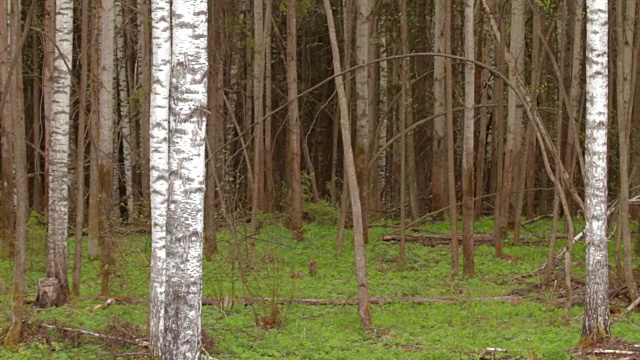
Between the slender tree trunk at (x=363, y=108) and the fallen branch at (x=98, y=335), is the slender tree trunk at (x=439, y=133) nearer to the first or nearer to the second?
the slender tree trunk at (x=363, y=108)

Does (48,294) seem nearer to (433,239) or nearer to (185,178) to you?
(185,178)

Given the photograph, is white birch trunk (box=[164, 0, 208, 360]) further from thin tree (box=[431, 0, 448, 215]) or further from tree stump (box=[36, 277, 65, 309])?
thin tree (box=[431, 0, 448, 215])

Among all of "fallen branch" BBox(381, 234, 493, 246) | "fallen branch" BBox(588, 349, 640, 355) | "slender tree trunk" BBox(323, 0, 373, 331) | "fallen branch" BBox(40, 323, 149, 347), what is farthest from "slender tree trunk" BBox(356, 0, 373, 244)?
"fallen branch" BBox(40, 323, 149, 347)

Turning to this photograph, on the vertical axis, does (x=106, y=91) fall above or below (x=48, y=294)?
above

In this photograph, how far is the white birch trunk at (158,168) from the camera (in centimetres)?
912

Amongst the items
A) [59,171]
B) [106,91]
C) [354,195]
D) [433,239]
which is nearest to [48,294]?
[59,171]

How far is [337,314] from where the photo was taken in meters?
12.4

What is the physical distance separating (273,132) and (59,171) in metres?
19.4

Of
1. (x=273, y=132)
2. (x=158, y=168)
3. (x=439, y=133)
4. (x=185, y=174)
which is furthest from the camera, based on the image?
(x=273, y=132)

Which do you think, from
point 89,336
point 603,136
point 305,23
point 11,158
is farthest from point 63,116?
point 305,23

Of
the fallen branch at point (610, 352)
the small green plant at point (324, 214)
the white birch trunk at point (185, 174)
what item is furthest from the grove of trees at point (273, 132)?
the small green plant at point (324, 214)

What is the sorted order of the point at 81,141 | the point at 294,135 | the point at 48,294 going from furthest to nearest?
1. the point at 294,135
2. the point at 48,294
3. the point at 81,141

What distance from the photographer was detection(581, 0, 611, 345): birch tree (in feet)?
31.6

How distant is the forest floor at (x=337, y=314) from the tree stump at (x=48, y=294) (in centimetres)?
21
